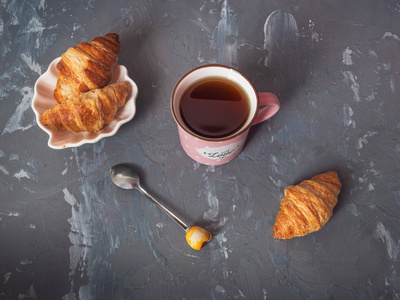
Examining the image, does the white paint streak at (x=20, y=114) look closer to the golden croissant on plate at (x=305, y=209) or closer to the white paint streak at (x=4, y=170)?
the white paint streak at (x=4, y=170)

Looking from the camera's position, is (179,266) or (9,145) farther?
(9,145)

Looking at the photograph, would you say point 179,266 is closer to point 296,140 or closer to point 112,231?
point 112,231

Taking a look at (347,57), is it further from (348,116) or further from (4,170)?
(4,170)

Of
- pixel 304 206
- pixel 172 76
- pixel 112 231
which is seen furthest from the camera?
Result: pixel 172 76

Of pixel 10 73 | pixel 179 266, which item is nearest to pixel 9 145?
pixel 10 73

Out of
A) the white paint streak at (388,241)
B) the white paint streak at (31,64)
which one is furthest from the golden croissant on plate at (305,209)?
the white paint streak at (31,64)

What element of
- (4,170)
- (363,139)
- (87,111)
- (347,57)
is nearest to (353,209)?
(363,139)
